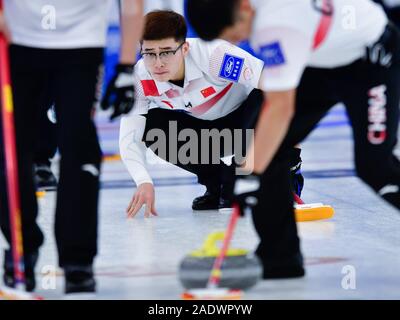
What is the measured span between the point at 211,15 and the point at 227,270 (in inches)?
33.4

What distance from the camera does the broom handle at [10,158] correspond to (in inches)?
138

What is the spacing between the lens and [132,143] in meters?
5.25

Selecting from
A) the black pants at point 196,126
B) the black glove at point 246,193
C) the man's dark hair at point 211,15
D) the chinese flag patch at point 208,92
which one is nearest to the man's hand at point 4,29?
the man's dark hair at point 211,15

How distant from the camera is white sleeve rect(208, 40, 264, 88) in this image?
4.99 metres

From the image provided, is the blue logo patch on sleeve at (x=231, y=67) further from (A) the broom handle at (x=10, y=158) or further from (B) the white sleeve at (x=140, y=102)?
(A) the broom handle at (x=10, y=158)

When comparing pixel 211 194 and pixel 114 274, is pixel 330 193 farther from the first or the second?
pixel 114 274

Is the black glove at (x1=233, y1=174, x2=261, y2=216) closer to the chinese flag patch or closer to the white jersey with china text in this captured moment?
the white jersey with china text

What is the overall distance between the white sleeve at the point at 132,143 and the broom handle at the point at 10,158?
1.59 metres

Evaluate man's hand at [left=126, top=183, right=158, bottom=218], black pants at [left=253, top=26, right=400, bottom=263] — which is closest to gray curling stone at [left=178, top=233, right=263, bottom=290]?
black pants at [left=253, top=26, right=400, bottom=263]

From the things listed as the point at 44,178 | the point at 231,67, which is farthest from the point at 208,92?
the point at 44,178
